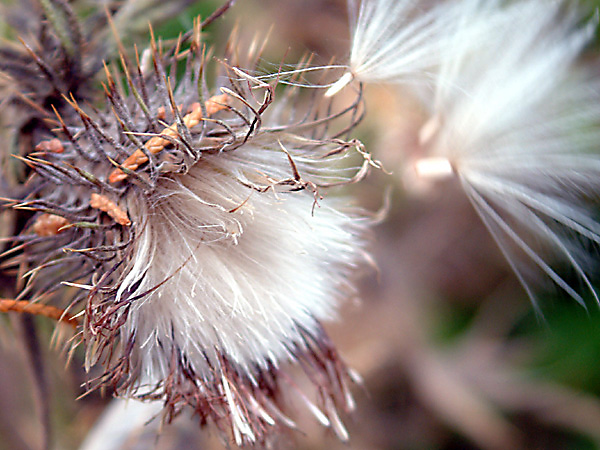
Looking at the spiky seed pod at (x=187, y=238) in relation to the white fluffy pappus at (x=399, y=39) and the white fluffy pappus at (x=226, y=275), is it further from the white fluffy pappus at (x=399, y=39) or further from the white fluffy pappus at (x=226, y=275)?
the white fluffy pappus at (x=399, y=39)

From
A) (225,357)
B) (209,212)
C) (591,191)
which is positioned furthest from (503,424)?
(209,212)

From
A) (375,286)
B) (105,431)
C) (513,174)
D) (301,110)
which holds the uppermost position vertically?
(513,174)

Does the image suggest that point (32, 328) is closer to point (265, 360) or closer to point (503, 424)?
point (265, 360)

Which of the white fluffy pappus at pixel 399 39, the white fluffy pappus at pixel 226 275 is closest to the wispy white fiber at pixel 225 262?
the white fluffy pappus at pixel 226 275

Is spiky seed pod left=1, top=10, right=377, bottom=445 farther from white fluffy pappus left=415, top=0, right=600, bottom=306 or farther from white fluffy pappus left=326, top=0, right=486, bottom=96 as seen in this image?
white fluffy pappus left=415, top=0, right=600, bottom=306

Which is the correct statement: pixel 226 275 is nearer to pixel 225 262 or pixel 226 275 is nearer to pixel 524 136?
pixel 225 262

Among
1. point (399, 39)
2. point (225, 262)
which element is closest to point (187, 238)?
point (225, 262)

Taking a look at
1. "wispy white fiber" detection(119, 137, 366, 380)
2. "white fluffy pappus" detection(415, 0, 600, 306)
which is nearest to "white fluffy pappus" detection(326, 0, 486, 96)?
"white fluffy pappus" detection(415, 0, 600, 306)
